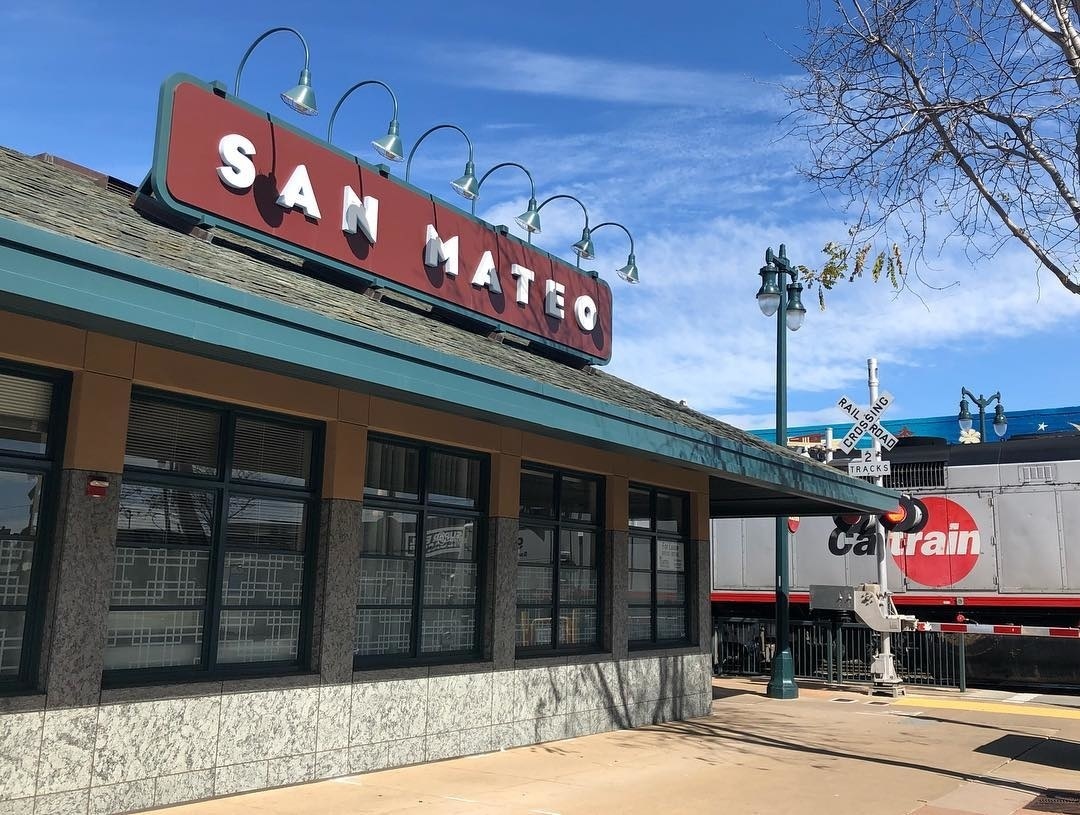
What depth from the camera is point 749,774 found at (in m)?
9.09

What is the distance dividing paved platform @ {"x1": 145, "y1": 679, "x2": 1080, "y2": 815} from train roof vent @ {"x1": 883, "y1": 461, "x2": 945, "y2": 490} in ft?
20.1

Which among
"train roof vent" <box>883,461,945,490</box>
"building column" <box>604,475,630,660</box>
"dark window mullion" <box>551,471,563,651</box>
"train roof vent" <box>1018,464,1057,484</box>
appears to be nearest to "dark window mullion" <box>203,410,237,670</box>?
"dark window mullion" <box>551,471,563,651</box>

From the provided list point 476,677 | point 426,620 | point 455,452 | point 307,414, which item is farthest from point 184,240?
point 476,677

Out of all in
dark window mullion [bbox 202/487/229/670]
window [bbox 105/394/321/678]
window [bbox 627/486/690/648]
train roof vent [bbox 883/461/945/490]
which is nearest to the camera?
window [bbox 105/394/321/678]

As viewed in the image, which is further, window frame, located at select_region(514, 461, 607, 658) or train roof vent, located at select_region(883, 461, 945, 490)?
train roof vent, located at select_region(883, 461, 945, 490)

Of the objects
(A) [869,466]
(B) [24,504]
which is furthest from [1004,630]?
(B) [24,504]

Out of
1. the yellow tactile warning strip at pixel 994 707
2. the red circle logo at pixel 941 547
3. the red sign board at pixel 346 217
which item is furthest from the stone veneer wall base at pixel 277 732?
the red circle logo at pixel 941 547

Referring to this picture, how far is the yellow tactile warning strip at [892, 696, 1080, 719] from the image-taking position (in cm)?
1390

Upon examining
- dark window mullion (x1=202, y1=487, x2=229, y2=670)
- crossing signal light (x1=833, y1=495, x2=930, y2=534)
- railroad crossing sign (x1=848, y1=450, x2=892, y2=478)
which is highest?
railroad crossing sign (x1=848, y1=450, x2=892, y2=478)

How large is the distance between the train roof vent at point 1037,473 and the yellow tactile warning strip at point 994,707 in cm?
437

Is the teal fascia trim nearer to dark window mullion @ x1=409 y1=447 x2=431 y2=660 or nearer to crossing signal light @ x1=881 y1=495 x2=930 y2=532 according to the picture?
dark window mullion @ x1=409 y1=447 x2=431 y2=660

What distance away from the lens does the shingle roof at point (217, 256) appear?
591cm

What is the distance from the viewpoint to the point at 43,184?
7.14 m

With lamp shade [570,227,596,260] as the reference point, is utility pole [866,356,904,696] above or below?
below
